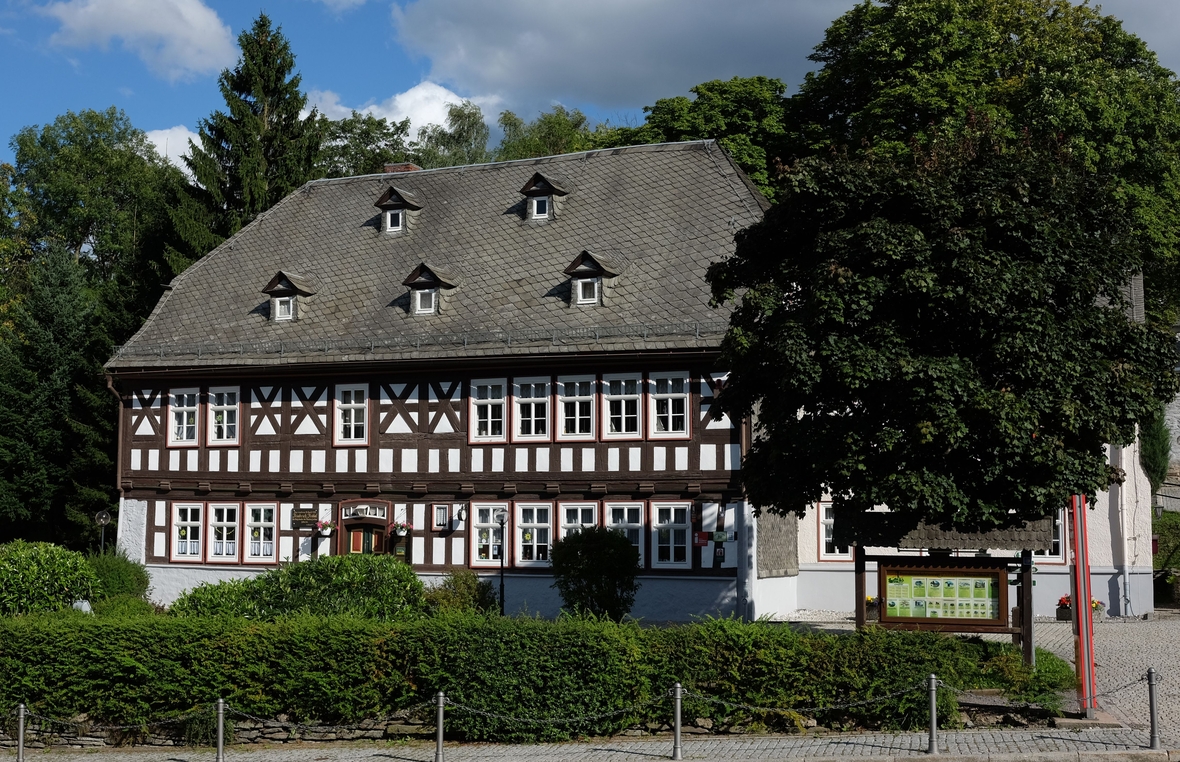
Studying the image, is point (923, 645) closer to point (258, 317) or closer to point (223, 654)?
point (223, 654)

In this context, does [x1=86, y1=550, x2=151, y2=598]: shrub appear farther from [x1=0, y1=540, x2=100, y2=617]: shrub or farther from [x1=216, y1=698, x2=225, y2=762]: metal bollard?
[x1=216, y1=698, x2=225, y2=762]: metal bollard

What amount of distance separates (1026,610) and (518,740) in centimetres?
701

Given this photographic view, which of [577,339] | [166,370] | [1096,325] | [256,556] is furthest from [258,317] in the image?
[1096,325]

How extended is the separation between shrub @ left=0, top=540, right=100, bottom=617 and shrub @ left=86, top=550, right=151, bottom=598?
2.11 m

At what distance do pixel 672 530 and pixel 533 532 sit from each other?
3.14m

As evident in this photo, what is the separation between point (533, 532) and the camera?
2808cm

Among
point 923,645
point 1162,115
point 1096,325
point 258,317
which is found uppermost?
point 1162,115

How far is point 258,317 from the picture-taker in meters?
31.4

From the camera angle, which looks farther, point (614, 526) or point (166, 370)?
point (166, 370)

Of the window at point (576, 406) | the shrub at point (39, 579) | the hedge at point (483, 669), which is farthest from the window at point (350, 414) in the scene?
the hedge at point (483, 669)

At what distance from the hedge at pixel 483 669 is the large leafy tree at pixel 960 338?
9.29 feet

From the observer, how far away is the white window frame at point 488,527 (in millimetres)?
28266

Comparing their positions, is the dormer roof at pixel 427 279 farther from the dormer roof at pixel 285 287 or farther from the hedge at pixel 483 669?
the hedge at pixel 483 669

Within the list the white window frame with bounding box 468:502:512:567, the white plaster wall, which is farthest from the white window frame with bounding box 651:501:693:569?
the white plaster wall
